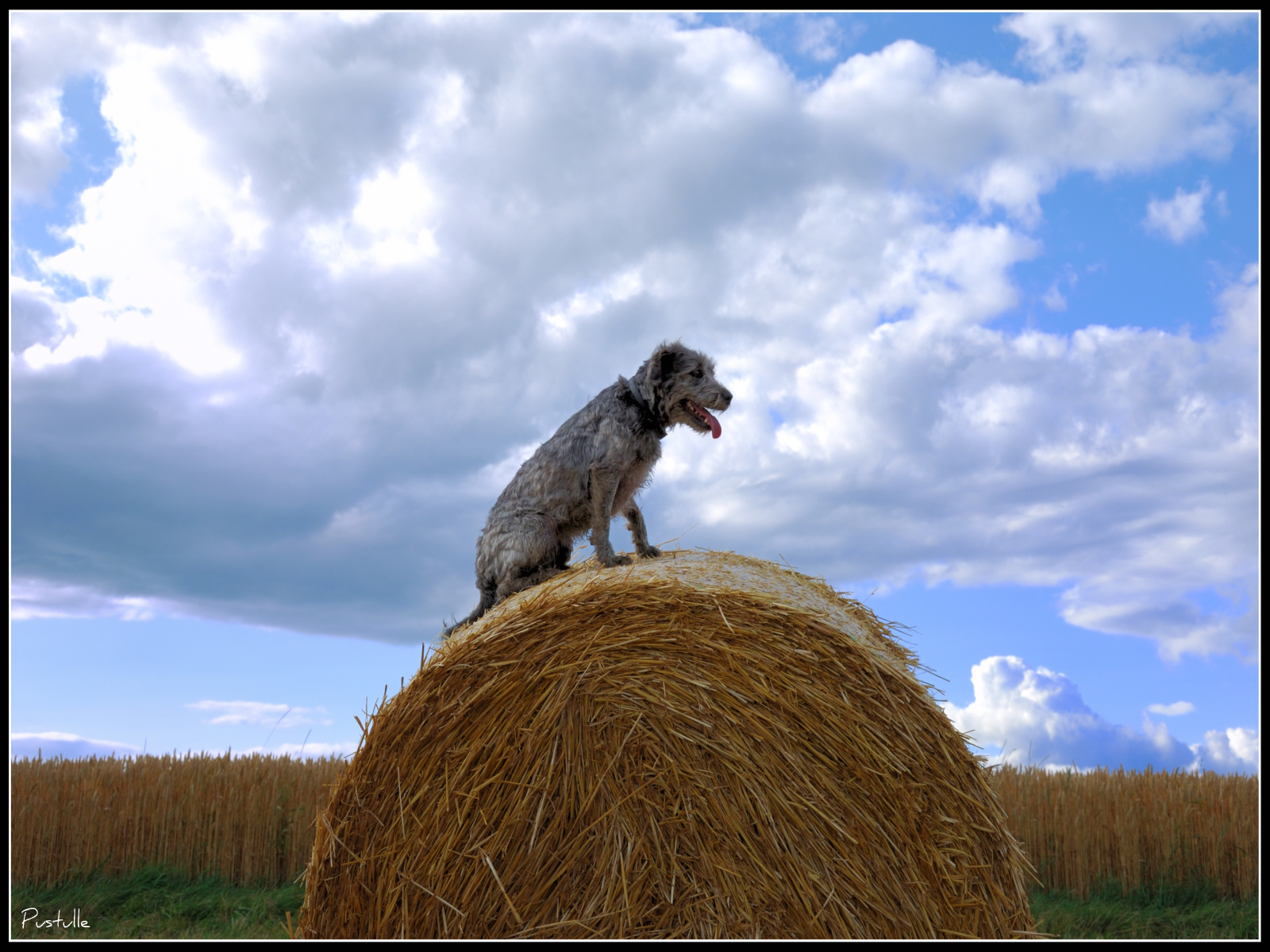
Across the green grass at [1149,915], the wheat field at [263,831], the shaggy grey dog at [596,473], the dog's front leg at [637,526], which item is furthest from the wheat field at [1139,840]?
the shaggy grey dog at [596,473]

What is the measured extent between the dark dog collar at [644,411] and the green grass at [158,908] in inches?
165

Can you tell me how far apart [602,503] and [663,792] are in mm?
1844

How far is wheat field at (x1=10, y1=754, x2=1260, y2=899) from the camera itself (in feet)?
26.5

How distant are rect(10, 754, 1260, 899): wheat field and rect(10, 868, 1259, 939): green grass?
185 mm

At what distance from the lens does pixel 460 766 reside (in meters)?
3.85

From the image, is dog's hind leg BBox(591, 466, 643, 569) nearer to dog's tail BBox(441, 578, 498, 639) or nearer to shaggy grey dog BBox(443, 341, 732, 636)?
shaggy grey dog BBox(443, 341, 732, 636)

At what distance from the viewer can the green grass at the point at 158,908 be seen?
6.29 meters

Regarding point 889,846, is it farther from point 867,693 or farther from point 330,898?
point 330,898

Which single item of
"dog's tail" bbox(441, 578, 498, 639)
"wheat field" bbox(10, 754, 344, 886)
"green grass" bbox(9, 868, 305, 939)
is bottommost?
"green grass" bbox(9, 868, 305, 939)

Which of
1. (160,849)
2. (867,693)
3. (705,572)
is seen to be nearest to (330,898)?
(705,572)

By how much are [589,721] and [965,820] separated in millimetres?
1679

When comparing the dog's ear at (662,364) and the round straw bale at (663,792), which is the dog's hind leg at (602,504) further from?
the round straw bale at (663,792)

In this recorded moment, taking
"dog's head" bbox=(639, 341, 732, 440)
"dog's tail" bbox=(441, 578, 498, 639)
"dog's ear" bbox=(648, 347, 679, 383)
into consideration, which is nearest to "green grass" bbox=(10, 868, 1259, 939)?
"dog's tail" bbox=(441, 578, 498, 639)

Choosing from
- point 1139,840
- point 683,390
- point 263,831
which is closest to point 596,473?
point 683,390
